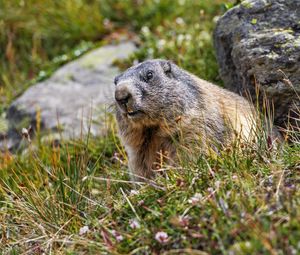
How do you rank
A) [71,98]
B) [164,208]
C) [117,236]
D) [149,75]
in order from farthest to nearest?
[71,98], [149,75], [164,208], [117,236]

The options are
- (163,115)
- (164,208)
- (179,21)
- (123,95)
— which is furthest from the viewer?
(179,21)

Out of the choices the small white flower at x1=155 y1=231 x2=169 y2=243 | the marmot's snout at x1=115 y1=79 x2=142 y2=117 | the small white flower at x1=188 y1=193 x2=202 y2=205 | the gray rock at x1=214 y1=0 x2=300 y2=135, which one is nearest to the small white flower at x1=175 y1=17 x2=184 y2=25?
the gray rock at x1=214 y1=0 x2=300 y2=135

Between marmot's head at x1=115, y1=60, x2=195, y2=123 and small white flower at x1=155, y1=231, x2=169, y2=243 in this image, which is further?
marmot's head at x1=115, y1=60, x2=195, y2=123

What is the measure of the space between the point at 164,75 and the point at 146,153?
0.81m

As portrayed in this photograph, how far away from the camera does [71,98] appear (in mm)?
9664

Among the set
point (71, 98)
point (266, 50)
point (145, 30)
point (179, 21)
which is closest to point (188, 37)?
point (179, 21)

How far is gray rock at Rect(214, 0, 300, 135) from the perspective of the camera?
21.8 ft

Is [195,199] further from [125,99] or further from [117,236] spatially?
[125,99]

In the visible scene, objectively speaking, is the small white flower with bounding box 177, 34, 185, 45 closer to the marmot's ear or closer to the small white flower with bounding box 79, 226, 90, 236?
the marmot's ear

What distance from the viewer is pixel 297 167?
495 centimetres

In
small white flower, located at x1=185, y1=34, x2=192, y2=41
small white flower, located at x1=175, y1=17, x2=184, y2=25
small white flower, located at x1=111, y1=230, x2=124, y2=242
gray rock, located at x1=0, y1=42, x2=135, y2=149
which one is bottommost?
gray rock, located at x1=0, y1=42, x2=135, y2=149

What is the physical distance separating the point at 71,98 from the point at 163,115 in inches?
151

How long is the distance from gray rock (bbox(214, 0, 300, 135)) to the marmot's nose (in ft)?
4.70

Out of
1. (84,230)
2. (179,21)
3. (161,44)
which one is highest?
(179,21)
